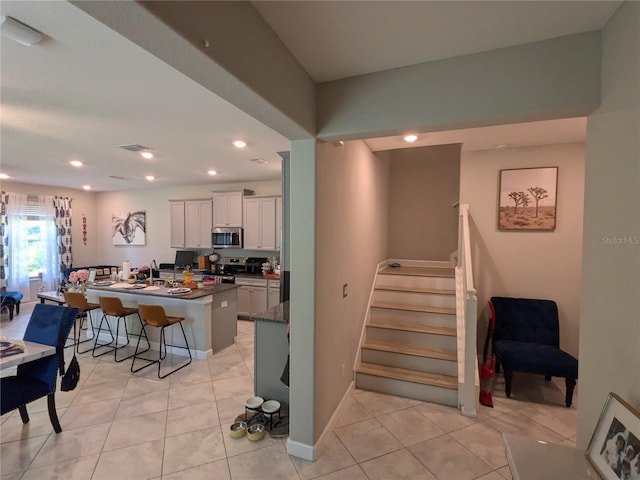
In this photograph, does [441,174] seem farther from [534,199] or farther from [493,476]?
[493,476]

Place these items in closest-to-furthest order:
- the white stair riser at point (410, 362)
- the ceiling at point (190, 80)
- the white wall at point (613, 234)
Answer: the white wall at point (613, 234)
the ceiling at point (190, 80)
the white stair riser at point (410, 362)

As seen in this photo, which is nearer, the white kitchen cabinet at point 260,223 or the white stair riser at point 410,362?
the white stair riser at point 410,362

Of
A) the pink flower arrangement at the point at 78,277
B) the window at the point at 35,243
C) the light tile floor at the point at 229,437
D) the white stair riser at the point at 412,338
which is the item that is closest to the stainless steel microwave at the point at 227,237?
the pink flower arrangement at the point at 78,277

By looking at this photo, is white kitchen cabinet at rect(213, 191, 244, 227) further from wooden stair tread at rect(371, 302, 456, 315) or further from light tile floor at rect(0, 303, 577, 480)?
wooden stair tread at rect(371, 302, 456, 315)

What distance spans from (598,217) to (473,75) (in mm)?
952

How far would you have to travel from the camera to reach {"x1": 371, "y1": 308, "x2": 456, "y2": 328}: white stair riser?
329 centimetres

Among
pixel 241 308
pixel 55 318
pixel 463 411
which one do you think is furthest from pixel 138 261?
pixel 463 411

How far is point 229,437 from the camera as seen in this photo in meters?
2.30

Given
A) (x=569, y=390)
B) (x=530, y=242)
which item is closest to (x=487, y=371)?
(x=569, y=390)

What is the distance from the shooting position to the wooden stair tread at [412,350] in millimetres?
2983

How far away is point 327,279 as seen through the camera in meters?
2.22

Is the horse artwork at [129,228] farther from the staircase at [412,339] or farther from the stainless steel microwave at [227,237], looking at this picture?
the staircase at [412,339]

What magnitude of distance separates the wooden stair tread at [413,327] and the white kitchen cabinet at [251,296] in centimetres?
248

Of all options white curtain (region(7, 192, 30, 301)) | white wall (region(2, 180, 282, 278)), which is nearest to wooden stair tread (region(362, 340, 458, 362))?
white wall (region(2, 180, 282, 278))
